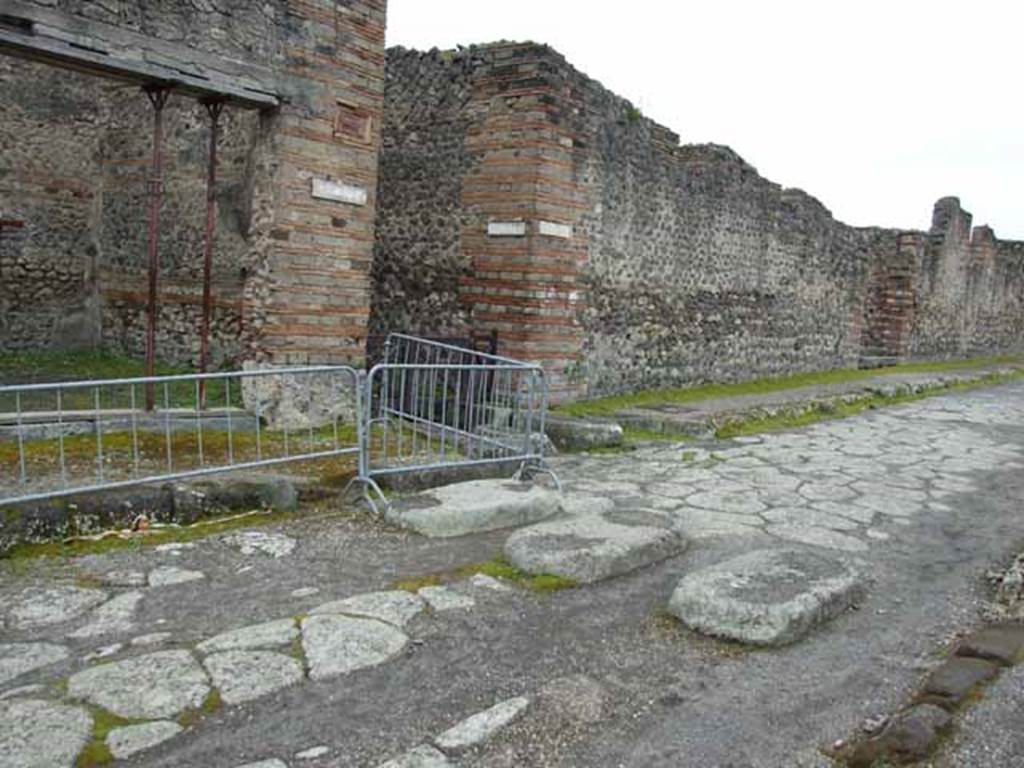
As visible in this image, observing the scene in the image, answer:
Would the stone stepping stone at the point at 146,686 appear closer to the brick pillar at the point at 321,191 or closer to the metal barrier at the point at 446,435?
the metal barrier at the point at 446,435

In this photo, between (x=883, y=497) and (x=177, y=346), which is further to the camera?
(x=177, y=346)

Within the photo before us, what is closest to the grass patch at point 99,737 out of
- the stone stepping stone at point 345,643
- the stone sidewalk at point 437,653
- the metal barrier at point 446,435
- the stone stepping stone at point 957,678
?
the stone sidewalk at point 437,653

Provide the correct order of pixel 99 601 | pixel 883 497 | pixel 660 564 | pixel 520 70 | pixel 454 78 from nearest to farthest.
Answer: pixel 99 601 < pixel 660 564 < pixel 883 497 < pixel 520 70 < pixel 454 78

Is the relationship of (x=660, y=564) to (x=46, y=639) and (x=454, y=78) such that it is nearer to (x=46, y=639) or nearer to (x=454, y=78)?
(x=46, y=639)

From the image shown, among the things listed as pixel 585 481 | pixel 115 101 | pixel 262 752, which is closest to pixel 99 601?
pixel 262 752

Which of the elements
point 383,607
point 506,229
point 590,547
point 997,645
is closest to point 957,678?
point 997,645

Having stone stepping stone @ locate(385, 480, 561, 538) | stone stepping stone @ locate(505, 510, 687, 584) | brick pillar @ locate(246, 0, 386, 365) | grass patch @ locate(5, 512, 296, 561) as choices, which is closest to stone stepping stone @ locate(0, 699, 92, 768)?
grass patch @ locate(5, 512, 296, 561)

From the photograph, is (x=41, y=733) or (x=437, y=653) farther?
(x=437, y=653)

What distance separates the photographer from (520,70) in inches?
375

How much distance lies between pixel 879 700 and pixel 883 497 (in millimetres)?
3548

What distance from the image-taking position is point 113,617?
3445mm

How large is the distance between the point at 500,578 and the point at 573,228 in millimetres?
6527

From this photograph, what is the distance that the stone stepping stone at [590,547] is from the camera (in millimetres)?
4109

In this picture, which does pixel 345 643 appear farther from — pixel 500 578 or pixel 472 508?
pixel 472 508
